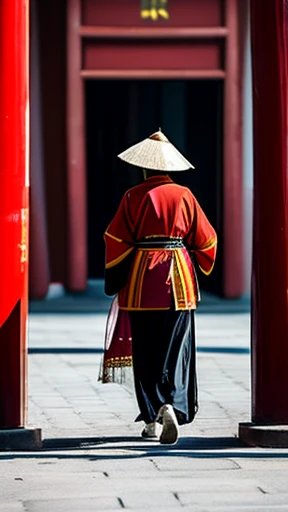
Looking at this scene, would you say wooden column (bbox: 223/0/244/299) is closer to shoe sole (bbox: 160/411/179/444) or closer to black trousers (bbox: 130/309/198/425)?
black trousers (bbox: 130/309/198/425)

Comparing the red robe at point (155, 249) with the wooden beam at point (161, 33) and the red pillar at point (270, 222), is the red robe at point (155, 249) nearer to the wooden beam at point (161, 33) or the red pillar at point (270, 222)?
the red pillar at point (270, 222)

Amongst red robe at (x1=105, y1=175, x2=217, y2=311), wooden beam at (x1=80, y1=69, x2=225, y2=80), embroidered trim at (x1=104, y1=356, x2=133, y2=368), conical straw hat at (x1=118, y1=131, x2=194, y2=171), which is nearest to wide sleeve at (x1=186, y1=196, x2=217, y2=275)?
red robe at (x1=105, y1=175, x2=217, y2=311)

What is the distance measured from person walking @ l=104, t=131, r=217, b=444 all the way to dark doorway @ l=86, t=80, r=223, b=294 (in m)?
11.2

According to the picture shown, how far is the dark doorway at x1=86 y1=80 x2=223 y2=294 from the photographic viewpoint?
21.2 metres

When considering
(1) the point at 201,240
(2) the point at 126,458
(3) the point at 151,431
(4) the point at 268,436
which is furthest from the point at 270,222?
(2) the point at 126,458

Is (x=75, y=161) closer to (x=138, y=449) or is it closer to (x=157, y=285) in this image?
(x=157, y=285)

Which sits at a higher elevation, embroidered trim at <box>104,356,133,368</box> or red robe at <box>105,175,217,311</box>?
red robe at <box>105,175,217,311</box>

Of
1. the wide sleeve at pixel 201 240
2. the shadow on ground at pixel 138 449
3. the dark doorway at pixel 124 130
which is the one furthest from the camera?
the dark doorway at pixel 124 130

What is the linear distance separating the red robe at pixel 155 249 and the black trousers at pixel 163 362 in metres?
0.09

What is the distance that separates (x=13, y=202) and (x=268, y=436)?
6.25 feet

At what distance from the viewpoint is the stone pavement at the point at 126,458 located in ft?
25.5

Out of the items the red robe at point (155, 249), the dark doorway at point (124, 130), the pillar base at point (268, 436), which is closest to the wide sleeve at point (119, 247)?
the red robe at point (155, 249)

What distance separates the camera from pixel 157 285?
970cm

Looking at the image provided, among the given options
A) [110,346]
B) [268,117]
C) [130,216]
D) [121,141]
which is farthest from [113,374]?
[121,141]
